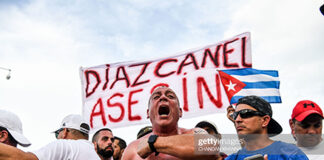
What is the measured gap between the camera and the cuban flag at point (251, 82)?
6.34 metres

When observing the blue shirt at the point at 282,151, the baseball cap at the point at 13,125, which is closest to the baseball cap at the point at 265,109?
the blue shirt at the point at 282,151

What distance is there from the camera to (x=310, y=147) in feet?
12.2

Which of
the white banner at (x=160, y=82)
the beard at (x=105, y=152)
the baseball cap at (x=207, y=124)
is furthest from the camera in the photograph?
the white banner at (x=160, y=82)

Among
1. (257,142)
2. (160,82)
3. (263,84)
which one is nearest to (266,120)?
(257,142)

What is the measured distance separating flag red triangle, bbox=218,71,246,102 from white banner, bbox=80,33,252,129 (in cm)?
27

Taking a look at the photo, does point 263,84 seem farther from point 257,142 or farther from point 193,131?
point 193,131

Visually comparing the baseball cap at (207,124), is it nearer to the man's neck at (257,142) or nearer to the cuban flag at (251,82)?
the cuban flag at (251,82)

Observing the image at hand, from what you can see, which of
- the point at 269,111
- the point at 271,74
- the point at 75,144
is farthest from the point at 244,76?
the point at 75,144

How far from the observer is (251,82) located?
21.3 feet

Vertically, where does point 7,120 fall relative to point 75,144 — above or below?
above

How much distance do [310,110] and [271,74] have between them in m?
2.70

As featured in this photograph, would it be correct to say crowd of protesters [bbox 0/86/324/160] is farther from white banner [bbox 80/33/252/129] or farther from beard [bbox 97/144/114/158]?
white banner [bbox 80/33/252/129]

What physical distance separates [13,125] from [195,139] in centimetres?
171

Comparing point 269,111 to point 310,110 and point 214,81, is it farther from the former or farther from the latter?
point 214,81
